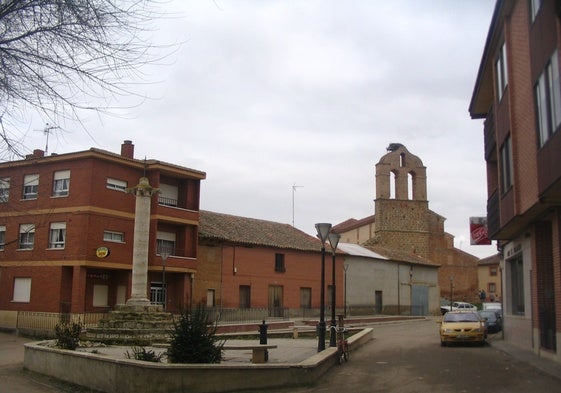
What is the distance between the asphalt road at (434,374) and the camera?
12.7 metres

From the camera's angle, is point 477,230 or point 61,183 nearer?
point 477,230

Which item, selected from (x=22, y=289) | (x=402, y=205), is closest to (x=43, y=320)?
(x=22, y=289)

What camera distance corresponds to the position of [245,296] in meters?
42.8

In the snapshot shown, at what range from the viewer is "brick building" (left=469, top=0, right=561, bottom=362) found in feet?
46.2

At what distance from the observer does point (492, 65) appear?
21.9 metres

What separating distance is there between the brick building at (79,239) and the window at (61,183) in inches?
2.3

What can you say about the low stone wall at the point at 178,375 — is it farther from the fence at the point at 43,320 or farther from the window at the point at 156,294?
the window at the point at 156,294

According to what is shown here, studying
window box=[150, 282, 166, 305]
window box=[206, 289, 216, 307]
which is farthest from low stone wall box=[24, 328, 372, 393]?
window box=[206, 289, 216, 307]

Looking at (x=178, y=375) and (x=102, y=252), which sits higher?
(x=102, y=252)

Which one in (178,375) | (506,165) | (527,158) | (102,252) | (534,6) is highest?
(534,6)

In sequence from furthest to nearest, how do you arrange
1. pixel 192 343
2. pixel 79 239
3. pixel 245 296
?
pixel 245 296
pixel 79 239
pixel 192 343

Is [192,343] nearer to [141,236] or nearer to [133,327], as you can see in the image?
[133,327]

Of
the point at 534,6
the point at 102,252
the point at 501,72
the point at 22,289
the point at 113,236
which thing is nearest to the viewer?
the point at 534,6

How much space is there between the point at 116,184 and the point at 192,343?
24.3 meters
